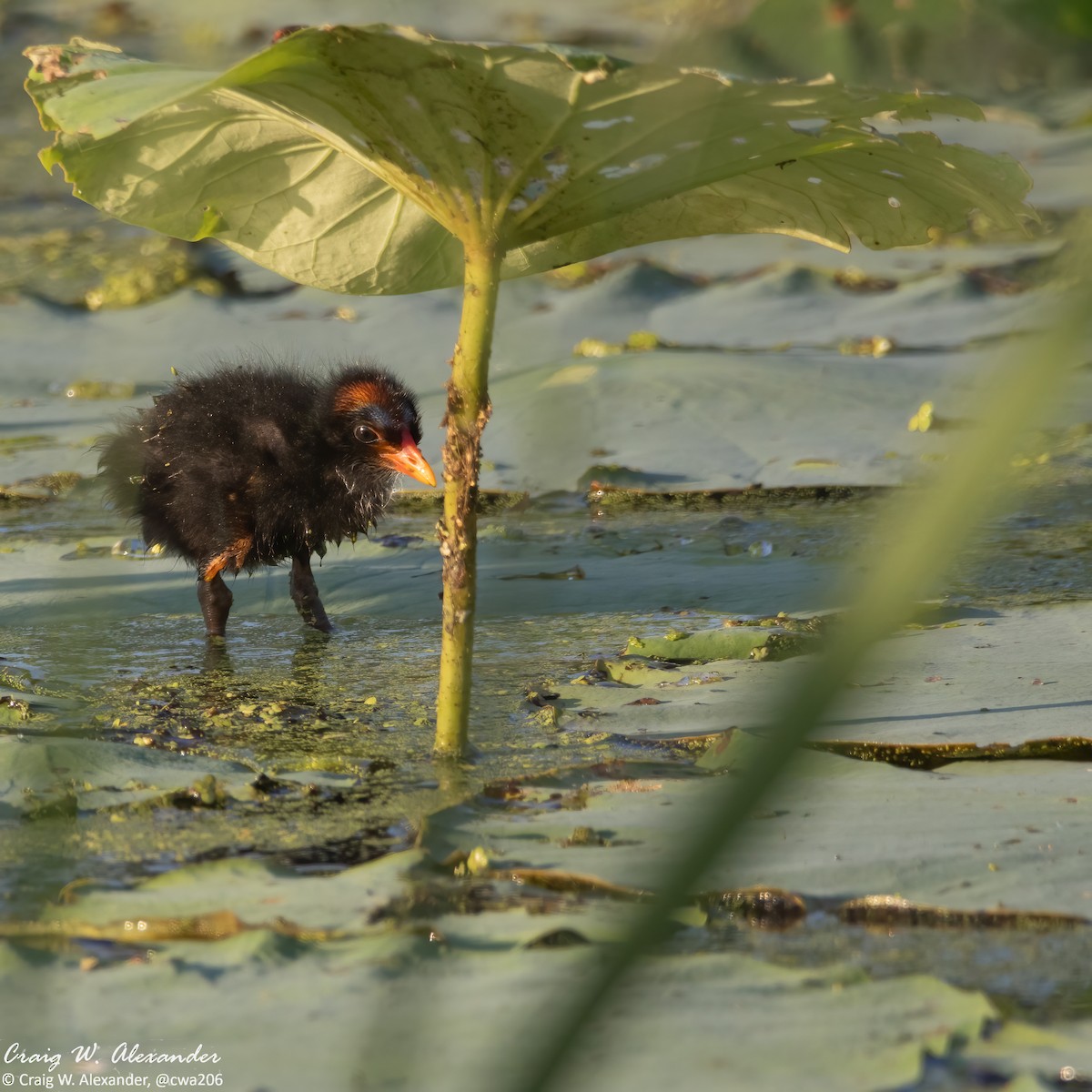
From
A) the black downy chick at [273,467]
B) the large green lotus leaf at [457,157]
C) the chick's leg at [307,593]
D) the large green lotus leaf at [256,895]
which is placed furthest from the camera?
the chick's leg at [307,593]

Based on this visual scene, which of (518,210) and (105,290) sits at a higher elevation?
(105,290)

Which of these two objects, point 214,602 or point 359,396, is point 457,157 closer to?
point 359,396

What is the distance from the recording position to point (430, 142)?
5.67 feet

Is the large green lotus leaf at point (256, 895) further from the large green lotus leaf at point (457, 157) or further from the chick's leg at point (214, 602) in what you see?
the chick's leg at point (214, 602)

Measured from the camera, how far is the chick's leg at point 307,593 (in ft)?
10.2

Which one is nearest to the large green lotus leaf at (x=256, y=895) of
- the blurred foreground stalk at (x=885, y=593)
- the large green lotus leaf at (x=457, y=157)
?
the large green lotus leaf at (x=457, y=157)

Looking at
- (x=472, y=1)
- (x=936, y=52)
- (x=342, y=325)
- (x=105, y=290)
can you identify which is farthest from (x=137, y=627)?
(x=472, y=1)

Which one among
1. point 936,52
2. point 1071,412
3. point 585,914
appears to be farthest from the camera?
point 1071,412

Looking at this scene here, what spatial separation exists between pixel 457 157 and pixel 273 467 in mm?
1336

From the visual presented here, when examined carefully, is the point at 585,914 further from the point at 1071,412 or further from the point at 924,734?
the point at 1071,412

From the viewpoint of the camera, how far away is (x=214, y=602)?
120 inches

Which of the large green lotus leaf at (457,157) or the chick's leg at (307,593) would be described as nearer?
the large green lotus leaf at (457,157)

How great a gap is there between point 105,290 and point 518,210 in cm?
474

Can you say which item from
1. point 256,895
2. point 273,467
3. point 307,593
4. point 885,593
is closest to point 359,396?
point 273,467
